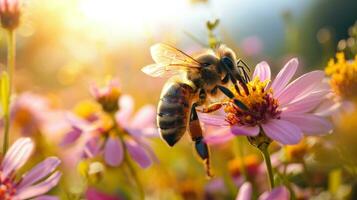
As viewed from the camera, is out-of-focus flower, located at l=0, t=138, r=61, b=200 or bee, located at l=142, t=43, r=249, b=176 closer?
out-of-focus flower, located at l=0, t=138, r=61, b=200

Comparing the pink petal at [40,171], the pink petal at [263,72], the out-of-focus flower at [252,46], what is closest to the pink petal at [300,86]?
the pink petal at [263,72]

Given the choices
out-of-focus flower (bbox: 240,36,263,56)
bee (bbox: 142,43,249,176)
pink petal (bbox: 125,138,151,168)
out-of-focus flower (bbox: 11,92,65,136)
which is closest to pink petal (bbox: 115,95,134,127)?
pink petal (bbox: 125,138,151,168)

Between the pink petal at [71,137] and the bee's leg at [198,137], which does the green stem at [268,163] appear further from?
the pink petal at [71,137]

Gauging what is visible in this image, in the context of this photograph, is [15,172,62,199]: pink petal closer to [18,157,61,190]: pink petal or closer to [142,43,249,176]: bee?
[18,157,61,190]: pink petal

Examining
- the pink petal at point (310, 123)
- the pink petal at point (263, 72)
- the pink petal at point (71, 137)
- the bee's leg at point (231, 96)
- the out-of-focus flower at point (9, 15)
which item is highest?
the out-of-focus flower at point (9, 15)

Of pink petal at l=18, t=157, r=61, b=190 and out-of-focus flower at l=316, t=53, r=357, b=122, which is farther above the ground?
pink petal at l=18, t=157, r=61, b=190

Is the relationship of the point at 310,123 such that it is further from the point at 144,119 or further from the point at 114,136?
the point at 144,119

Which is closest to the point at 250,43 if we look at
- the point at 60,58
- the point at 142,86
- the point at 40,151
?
the point at 142,86
